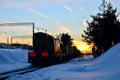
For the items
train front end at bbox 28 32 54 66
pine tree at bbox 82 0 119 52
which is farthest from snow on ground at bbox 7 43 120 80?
pine tree at bbox 82 0 119 52

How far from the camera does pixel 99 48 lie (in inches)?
2680

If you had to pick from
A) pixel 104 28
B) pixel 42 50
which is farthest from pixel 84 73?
pixel 104 28

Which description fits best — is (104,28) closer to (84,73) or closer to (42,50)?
(42,50)

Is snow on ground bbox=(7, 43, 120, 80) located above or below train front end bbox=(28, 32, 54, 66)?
below

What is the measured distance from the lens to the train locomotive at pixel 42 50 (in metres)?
37.9

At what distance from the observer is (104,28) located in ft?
200

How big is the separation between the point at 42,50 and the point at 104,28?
81.6 ft

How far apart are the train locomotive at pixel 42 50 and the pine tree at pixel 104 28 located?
2263 centimetres

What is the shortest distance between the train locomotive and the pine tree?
22633mm

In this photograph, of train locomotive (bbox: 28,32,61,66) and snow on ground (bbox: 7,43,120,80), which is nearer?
snow on ground (bbox: 7,43,120,80)

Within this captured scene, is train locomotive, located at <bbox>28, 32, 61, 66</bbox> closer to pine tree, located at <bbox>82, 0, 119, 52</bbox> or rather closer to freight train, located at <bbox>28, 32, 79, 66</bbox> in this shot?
freight train, located at <bbox>28, 32, 79, 66</bbox>

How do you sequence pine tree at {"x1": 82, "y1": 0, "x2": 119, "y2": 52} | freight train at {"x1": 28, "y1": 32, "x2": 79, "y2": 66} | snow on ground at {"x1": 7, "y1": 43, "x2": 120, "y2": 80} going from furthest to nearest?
pine tree at {"x1": 82, "y1": 0, "x2": 119, "y2": 52}, freight train at {"x1": 28, "y1": 32, "x2": 79, "y2": 66}, snow on ground at {"x1": 7, "y1": 43, "x2": 120, "y2": 80}

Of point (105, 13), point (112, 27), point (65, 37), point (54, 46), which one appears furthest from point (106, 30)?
point (65, 37)

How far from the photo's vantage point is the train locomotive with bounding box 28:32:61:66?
37.9 meters
